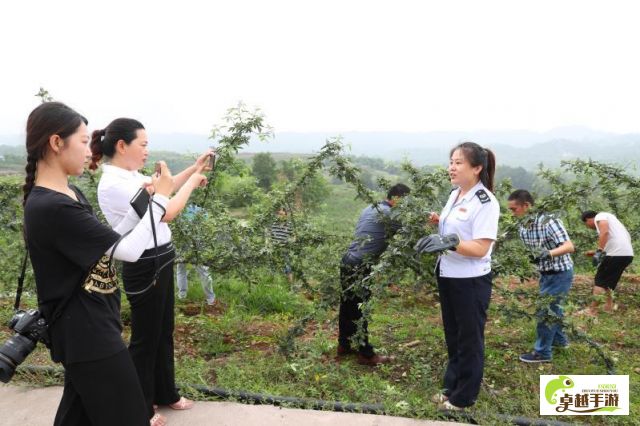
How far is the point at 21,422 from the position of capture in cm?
279

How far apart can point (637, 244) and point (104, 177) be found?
7891mm

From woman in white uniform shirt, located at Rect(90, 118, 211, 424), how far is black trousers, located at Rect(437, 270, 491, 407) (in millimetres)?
1661

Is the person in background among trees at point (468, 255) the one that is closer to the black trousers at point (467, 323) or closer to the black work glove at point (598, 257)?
the black trousers at point (467, 323)

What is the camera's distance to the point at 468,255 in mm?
2732

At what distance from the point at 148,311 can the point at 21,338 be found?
694 mm

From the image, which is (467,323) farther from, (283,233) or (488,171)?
(283,233)

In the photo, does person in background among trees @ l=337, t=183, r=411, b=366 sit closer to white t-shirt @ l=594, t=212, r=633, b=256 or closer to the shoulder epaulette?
the shoulder epaulette

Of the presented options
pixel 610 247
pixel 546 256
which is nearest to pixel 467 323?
pixel 546 256

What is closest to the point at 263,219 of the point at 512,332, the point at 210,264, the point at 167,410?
the point at 210,264

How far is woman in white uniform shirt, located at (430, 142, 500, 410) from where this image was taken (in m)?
2.77

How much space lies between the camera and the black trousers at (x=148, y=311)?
2.45 meters

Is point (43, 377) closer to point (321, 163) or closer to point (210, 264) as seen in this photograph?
point (210, 264)

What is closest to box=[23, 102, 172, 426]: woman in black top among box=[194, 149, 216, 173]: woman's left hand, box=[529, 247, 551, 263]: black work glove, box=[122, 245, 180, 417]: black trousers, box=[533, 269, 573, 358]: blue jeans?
box=[122, 245, 180, 417]: black trousers

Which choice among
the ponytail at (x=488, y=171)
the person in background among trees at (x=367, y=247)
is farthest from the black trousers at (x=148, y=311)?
the ponytail at (x=488, y=171)
